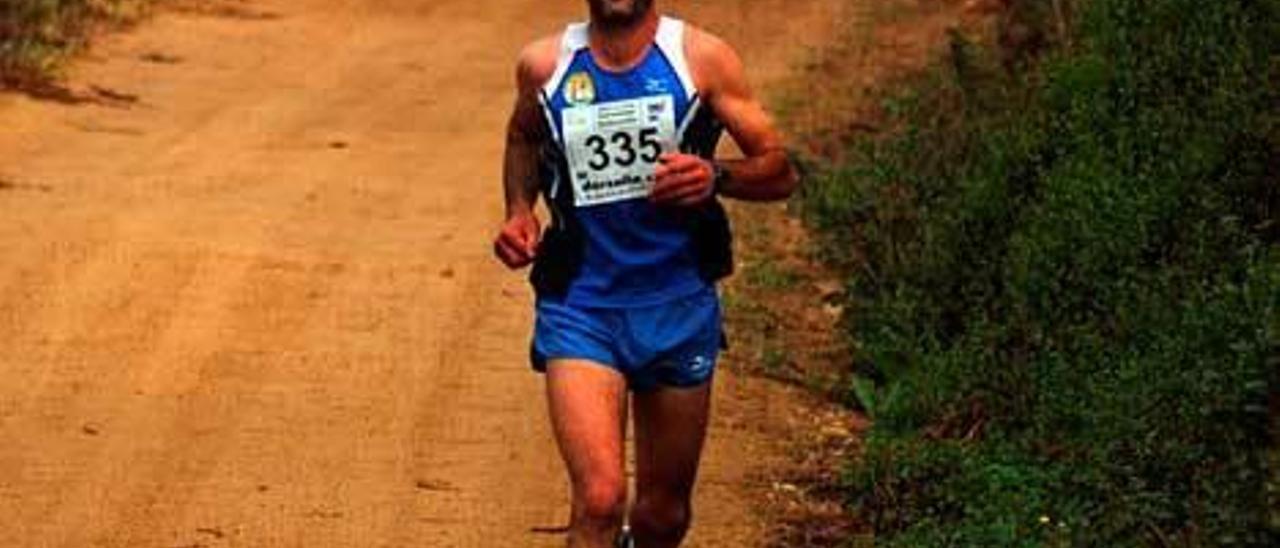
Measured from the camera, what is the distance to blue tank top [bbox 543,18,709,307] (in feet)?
21.7

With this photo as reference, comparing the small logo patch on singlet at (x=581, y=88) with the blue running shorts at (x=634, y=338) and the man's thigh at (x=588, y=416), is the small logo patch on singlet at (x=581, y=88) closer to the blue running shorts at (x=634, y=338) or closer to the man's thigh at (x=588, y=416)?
the blue running shorts at (x=634, y=338)

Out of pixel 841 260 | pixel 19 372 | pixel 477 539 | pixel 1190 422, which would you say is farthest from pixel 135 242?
pixel 1190 422

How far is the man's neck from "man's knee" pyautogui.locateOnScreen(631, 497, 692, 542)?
105 centimetres

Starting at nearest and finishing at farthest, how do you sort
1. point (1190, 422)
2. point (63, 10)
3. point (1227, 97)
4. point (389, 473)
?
1. point (1190, 422)
2. point (389, 473)
3. point (1227, 97)
4. point (63, 10)

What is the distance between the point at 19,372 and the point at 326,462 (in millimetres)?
1642

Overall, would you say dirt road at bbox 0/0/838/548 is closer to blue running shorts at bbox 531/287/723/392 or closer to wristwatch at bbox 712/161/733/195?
blue running shorts at bbox 531/287/723/392

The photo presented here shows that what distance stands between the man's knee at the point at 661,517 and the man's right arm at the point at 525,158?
640 millimetres

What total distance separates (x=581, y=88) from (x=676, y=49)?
23 cm

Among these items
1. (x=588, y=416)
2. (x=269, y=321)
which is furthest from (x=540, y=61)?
(x=269, y=321)

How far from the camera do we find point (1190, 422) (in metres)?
7.70

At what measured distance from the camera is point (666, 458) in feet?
22.6

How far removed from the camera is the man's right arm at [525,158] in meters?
6.70

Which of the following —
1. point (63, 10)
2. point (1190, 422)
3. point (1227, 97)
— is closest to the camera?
point (1190, 422)

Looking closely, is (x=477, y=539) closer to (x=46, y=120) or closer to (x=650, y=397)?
(x=650, y=397)
